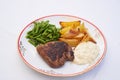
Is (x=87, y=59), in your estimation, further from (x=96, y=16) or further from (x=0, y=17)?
(x=0, y=17)

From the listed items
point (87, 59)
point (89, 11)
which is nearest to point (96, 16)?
point (89, 11)

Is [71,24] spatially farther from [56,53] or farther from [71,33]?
[56,53]

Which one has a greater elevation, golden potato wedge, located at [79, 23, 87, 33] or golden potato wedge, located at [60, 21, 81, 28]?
golden potato wedge, located at [60, 21, 81, 28]

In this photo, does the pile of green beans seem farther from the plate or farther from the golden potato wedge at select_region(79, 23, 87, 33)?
the golden potato wedge at select_region(79, 23, 87, 33)

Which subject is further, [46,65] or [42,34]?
[42,34]

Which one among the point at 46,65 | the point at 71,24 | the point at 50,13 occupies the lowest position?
the point at 46,65

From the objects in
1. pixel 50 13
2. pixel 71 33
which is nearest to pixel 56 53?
pixel 71 33

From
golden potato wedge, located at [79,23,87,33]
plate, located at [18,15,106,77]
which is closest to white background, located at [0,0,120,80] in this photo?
plate, located at [18,15,106,77]

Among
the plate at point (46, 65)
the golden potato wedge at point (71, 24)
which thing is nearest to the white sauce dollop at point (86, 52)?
the plate at point (46, 65)
